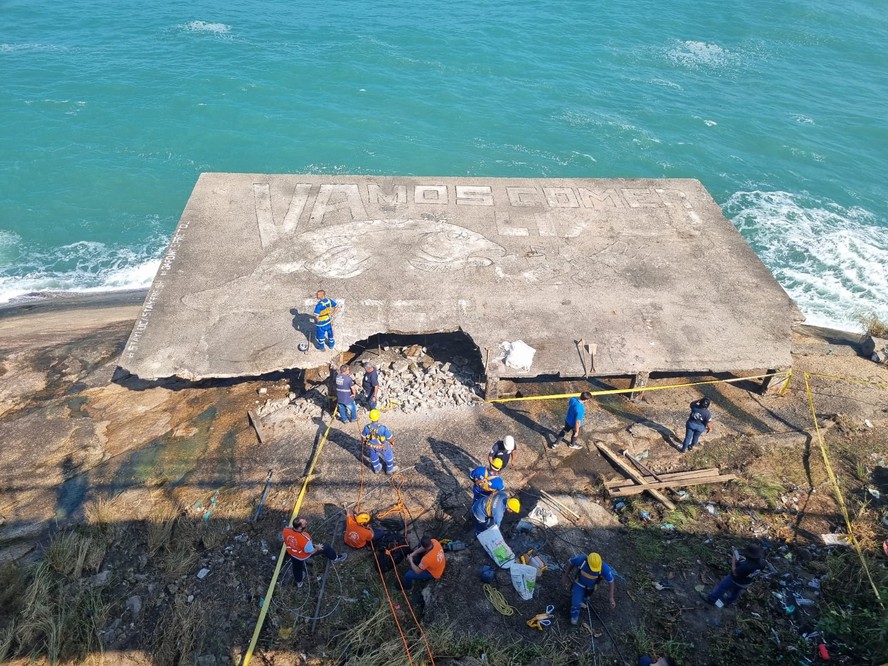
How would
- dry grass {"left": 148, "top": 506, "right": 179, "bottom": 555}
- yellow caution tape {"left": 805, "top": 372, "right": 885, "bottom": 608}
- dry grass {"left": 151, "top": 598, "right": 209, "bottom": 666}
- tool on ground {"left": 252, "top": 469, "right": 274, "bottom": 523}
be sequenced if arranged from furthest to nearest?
tool on ground {"left": 252, "top": 469, "right": 274, "bottom": 523}
dry grass {"left": 148, "top": 506, "right": 179, "bottom": 555}
yellow caution tape {"left": 805, "top": 372, "right": 885, "bottom": 608}
dry grass {"left": 151, "top": 598, "right": 209, "bottom": 666}

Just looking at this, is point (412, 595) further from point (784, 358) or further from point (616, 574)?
point (784, 358)

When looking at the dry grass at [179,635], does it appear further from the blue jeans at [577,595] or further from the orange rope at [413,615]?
the blue jeans at [577,595]

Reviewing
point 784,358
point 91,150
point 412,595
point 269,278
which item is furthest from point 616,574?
point 91,150

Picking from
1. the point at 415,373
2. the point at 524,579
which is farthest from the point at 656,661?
the point at 415,373

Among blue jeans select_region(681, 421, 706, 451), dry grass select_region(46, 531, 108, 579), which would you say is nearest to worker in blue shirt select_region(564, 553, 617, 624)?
blue jeans select_region(681, 421, 706, 451)

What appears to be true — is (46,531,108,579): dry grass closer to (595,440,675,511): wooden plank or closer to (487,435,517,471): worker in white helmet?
(487,435,517,471): worker in white helmet
